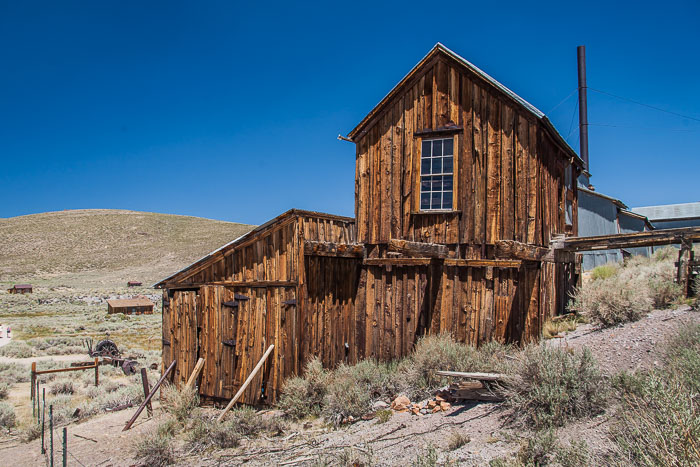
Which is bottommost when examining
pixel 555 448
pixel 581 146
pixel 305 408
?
pixel 305 408

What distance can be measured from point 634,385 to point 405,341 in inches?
189

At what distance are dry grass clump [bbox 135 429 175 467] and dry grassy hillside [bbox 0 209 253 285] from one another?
5517cm

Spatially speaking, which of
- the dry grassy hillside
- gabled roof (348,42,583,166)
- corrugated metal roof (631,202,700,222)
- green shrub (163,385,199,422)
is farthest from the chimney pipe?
the dry grassy hillside

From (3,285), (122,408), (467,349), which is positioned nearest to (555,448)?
(467,349)

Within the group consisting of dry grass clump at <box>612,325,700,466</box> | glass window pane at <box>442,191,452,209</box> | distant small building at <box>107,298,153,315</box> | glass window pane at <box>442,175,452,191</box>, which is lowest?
distant small building at <box>107,298,153,315</box>

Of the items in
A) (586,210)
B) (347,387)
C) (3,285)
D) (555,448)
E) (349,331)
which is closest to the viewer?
(555,448)

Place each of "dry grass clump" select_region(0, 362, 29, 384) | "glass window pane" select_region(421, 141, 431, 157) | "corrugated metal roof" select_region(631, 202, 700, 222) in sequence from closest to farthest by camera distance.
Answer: "glass window pane" select_region(421, 141, 431, 157), "dry grass clump" select_region(0, 362, 29, 384), "corrugated metal roof" select_region(631, 202, 700, 222)

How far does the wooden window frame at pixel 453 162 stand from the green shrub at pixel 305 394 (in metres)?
3.80

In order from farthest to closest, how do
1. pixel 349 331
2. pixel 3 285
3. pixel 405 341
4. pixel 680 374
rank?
1. pixel 3 285
2. pixel 349 331
3. pixel 405 341
4. pixel 680 374

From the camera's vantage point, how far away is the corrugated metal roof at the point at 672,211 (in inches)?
1308

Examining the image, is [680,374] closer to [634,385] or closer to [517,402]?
[634,385]

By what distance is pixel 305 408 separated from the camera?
8492mm

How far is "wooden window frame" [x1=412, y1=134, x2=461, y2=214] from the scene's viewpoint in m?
9.77

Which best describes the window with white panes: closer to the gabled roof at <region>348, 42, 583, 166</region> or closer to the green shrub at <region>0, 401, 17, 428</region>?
the gabled roof at <region>348, 42, 583, 166</region>
